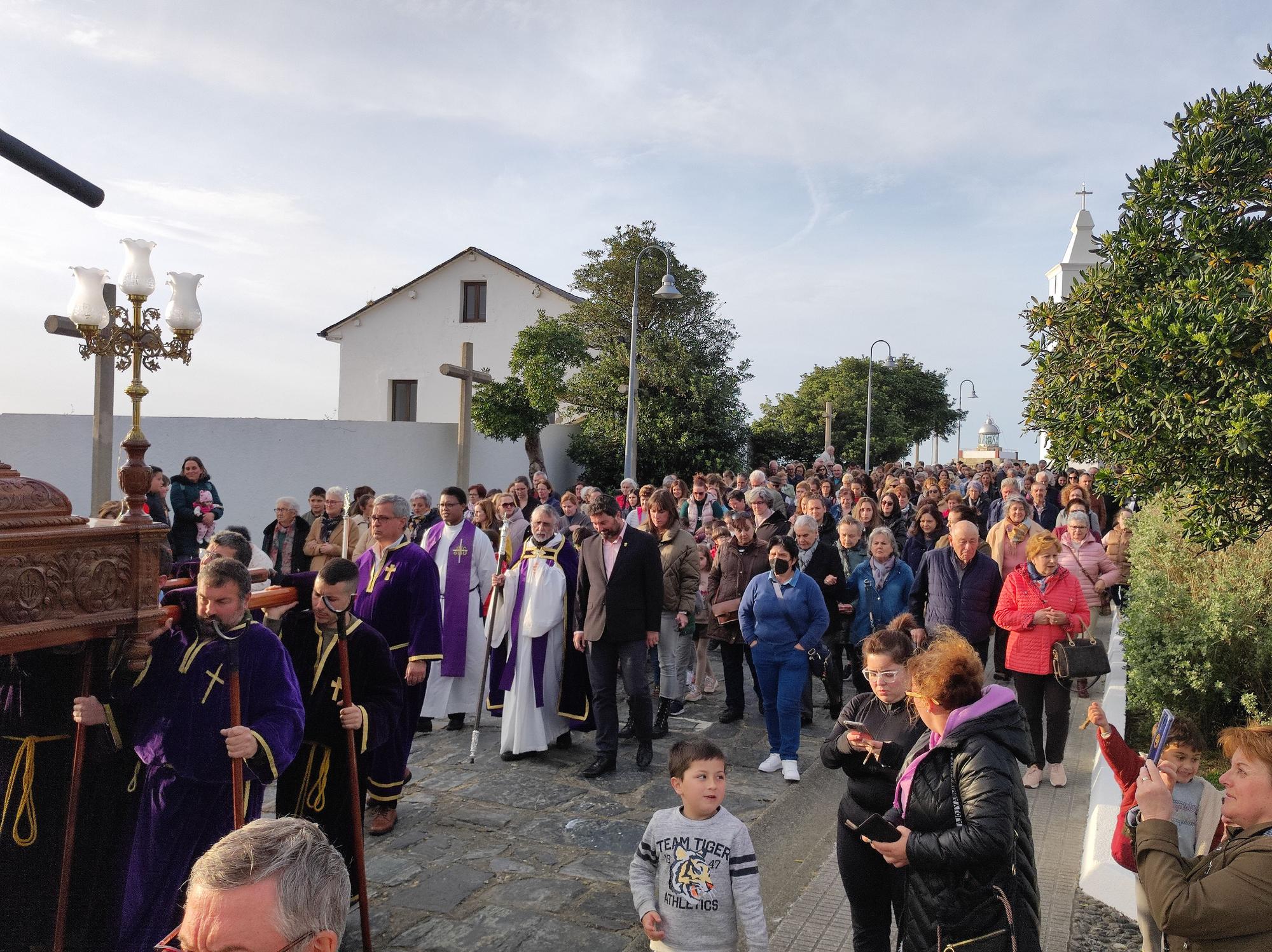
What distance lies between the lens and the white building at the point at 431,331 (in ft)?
105

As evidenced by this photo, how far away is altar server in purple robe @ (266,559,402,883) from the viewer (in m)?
4.63

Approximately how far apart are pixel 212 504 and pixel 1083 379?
9.21 metres

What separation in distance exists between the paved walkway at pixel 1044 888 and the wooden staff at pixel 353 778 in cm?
183

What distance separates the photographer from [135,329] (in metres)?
5.39

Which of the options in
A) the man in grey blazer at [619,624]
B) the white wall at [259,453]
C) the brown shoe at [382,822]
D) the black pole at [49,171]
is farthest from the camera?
the white wall at [259,453]

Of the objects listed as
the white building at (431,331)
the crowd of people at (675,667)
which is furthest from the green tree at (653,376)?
the crowd of people at (675,667)

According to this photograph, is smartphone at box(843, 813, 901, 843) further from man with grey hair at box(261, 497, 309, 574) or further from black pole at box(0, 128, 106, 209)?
man with grey hair at box(261, 497, 309, 574)

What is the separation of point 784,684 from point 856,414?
37.1 metres

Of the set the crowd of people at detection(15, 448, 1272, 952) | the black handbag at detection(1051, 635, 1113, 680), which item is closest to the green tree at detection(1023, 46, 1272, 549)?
the black handbag at detection(1051, 635, 1113, 680)

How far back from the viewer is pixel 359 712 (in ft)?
14.7

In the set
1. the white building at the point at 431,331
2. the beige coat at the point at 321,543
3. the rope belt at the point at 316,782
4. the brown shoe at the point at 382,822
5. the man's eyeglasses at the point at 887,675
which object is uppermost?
the white building at the point at 431,331

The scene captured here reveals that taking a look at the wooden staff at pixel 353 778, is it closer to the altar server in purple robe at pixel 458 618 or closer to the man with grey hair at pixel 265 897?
the man with grey hair at pixel 265 897

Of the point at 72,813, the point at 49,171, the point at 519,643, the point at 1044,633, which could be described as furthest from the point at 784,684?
the point at 49,171

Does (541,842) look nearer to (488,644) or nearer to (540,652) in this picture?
(540,652)
